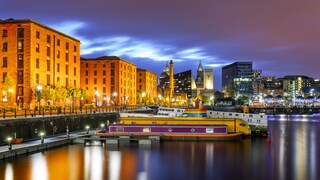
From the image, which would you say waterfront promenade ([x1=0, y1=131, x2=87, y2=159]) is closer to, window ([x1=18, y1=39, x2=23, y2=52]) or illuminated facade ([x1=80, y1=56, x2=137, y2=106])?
window ([x1=18, y1=39, x2=23, y2=52])

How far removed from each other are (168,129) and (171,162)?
1845 cm

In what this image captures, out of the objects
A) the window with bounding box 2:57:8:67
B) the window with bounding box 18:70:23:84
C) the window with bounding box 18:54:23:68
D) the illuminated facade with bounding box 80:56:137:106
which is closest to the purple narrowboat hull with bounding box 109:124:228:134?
the window with bounding box 18:70:23:84

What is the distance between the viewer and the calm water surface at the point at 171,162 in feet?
125

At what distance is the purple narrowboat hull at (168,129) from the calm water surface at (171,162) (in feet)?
10.7

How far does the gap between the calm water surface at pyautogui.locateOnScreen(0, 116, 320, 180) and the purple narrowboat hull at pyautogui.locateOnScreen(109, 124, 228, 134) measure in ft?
10.7

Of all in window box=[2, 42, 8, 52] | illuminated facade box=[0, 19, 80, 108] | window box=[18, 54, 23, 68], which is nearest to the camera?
illuminated facade box=[0, 19, 80, 108]

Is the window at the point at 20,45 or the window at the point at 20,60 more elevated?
the window at the point at 20,45

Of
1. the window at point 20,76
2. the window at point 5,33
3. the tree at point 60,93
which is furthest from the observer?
the tree at point 60,93

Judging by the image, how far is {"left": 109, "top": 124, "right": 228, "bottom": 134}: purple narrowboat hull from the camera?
62688 millimetres

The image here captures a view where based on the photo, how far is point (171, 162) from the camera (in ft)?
149

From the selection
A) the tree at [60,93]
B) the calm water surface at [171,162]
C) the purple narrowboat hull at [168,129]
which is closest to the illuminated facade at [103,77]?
the tree at [60,93]

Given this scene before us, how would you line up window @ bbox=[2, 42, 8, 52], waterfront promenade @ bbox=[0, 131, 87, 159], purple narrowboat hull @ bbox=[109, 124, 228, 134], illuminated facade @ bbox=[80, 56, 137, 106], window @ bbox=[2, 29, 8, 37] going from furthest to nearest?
illuminated facade @ bbox=[80, 56, 137, 106] → window @ bbox=[2, 29, 8, 37] → window @ bbox=[2, 42, 8, 52] → purple narrowboat hull @ bbox=[109, 124, 228, 134] → waterfront promenade @ bbox=[0, 131, 87, 159]

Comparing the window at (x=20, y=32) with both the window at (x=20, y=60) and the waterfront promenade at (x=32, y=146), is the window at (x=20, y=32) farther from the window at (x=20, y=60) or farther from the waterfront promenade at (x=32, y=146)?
the waterfront promenade at (x=32, y=146)

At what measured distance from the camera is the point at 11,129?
4688 centimetres
